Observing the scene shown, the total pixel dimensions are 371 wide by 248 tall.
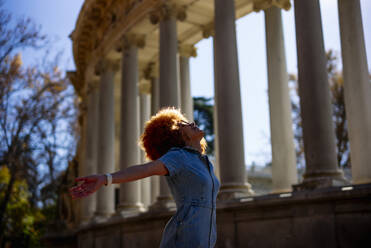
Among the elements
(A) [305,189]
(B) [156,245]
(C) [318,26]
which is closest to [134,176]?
(A) [305,189]

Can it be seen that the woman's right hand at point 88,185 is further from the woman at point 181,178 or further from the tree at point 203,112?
the tree at point 203,112

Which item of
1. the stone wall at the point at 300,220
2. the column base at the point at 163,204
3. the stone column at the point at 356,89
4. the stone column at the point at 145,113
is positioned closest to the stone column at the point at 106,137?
the stone column at the point at 145,113

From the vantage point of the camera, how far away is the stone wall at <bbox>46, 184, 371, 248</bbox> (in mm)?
29062

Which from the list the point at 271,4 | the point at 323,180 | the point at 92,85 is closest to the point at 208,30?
the point at 271,4

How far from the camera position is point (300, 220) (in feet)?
107

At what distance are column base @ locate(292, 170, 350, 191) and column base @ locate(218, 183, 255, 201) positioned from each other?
6.98m

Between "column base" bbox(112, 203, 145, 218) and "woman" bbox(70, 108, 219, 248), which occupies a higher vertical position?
"woman" bbox(70, 108, 219, 248)

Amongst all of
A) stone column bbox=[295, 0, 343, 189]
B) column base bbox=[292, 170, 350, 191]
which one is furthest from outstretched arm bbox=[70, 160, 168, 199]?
stone column bbox=[295, 0, 343, 189]

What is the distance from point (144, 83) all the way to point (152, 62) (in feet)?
22.0

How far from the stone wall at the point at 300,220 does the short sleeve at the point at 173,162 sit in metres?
21.8

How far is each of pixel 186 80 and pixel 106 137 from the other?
15.7 metres

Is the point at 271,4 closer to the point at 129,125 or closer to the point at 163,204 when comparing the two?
the point at 129,125

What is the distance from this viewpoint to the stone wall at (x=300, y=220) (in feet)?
95.3

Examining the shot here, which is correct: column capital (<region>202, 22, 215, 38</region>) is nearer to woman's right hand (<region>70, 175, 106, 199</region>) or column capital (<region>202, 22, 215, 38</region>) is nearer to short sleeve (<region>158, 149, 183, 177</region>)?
short sleeve (<region>158, 149, 183, 177</region>)
